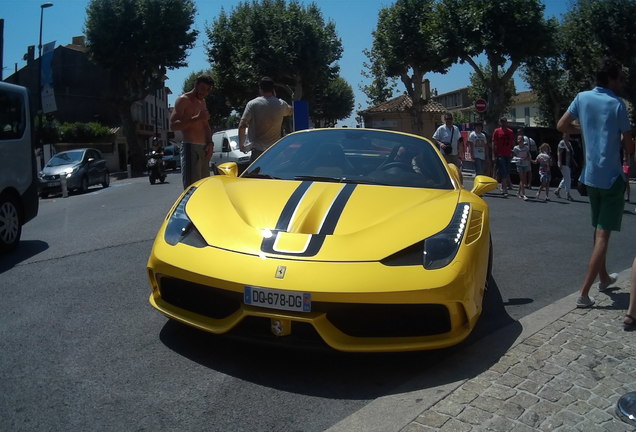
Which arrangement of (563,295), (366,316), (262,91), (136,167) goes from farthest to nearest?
(136,167) < (262,91) < (563,295) < (366,316)

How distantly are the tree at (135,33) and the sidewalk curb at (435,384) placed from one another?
122 ft

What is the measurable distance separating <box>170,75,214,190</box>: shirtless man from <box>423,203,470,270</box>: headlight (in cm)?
429

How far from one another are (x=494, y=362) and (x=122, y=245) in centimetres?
443

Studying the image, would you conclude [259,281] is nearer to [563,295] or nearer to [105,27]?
[563,295]

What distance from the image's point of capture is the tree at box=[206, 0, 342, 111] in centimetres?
3894

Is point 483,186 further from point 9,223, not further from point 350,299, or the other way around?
point 9,223

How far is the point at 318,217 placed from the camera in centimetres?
335

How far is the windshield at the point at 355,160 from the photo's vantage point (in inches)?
164

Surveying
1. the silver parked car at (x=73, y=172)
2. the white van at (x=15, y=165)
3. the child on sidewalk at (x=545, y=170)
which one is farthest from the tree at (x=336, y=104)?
the white van at (x=15, y=165)

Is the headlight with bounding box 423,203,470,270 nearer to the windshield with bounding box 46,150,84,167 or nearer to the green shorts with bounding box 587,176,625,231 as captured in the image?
the green shorts with bounding box 587,176,625,231

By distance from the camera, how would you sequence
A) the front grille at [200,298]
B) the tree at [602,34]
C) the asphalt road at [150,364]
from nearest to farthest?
the asphalt road at [150,364] < the front grille at [200,298] < the tree at [602,34]

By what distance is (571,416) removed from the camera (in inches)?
98.3

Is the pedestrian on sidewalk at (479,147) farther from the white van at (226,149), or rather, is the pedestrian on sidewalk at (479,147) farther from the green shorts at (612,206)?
the green shorts at (612,206)

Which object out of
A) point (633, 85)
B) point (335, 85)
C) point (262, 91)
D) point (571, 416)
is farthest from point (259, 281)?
point (335, 85)
